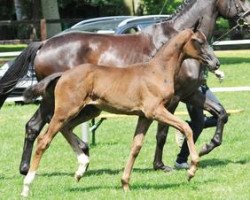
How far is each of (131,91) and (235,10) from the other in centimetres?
252

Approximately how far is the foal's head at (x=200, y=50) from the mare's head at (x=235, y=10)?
1678mm

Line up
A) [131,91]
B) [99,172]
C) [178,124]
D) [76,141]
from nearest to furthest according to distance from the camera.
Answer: [178,124], [131,91], [76,141], [99,172]

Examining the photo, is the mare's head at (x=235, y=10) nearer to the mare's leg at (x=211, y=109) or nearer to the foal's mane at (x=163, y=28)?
the foal's mane at (x=163, y=28)

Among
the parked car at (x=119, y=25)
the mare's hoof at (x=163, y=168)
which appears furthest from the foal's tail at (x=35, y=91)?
the parked car at (x=119, y=25)

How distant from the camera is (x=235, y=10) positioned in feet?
32.0

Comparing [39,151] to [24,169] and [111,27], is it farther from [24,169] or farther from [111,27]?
[111,27]

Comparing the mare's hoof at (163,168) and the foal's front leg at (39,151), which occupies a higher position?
the foal's front leg at (39,151)

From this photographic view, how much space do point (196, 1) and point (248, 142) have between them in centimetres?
302

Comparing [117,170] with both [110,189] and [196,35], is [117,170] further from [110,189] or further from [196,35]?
[196,35]

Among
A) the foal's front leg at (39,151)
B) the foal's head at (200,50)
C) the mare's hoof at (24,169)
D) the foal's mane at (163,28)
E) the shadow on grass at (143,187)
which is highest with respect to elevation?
the foal's head at (200,50)

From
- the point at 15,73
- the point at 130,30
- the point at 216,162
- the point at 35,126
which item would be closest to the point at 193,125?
the point at 216,162

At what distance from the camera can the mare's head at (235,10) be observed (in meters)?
9.67

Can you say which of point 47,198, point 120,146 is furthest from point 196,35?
point 120,146

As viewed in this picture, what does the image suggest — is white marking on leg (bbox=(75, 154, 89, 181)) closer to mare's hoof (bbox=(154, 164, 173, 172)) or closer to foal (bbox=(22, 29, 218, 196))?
foal (bbox=(22, 29, 218, 196))
